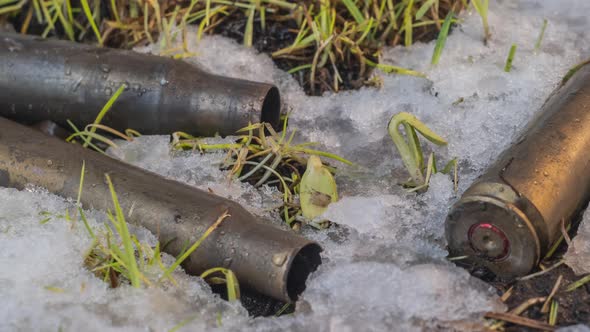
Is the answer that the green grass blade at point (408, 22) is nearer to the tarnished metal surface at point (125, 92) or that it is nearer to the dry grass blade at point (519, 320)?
the tarnished metal surface at point (125, 92)

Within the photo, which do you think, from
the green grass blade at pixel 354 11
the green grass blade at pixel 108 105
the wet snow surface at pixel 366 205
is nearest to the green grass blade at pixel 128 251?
the wet snow surface at pixel 366 205

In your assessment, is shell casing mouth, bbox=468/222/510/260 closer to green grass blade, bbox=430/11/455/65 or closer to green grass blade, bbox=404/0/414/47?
green grass blade, bbox=430/11/455/65

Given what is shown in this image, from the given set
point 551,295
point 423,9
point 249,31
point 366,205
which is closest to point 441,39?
point 423,9

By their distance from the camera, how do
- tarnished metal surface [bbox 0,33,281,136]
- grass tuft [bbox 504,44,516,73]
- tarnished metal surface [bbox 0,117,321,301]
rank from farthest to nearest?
grass tuft [bbox 504,44,516,73], tarnished metal surface [bbox 0,33,281,136], tarnished metal surface [bbox 0,117,321,301]

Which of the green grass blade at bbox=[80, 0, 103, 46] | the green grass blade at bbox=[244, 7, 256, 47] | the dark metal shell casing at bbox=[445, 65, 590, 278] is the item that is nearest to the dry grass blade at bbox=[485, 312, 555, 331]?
the dark metal shell casing at bbox=[445, 65, 590, 278]

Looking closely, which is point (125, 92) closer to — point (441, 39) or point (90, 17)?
point (90, 17)

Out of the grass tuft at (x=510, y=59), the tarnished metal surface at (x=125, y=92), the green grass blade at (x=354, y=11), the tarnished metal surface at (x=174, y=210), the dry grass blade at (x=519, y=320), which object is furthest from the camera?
the green grass blade at (x=354, y=11)
